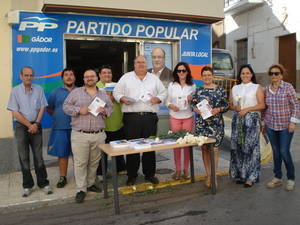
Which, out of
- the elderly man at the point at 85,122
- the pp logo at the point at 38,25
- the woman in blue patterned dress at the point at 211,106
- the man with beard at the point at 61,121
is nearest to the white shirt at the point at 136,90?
the elderly man at the point at 85,122

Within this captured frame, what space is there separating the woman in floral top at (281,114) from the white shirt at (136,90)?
168 centimetres

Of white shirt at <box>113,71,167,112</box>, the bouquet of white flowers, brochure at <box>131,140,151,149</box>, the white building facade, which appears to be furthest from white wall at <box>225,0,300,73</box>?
brochure at <box>131,140,151,149</box>

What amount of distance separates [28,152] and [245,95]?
11.2ft

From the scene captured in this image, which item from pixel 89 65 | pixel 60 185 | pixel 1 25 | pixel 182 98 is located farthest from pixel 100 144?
pixel 89 65

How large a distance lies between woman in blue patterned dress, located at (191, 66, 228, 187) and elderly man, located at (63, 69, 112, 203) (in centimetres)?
143

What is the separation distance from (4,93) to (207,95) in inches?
151

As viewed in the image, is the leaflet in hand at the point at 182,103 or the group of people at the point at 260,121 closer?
the group of people at the point at 260,121

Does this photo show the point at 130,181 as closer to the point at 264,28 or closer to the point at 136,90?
the point at 136,90

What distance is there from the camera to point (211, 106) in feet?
16.2

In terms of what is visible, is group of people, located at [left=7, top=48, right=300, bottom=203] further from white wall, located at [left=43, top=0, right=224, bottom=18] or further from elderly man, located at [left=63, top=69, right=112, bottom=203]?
white wall, located at [left=43, top=0, right=224, bottom=18]

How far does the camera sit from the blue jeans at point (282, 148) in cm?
476

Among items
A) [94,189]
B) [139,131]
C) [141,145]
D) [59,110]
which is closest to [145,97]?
[139,131]

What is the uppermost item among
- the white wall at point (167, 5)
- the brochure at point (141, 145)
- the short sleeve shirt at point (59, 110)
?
the white wall at point (167, 5)

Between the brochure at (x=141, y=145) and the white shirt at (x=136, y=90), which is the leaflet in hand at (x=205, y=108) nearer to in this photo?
the white shirt at (x=136, y=90)
